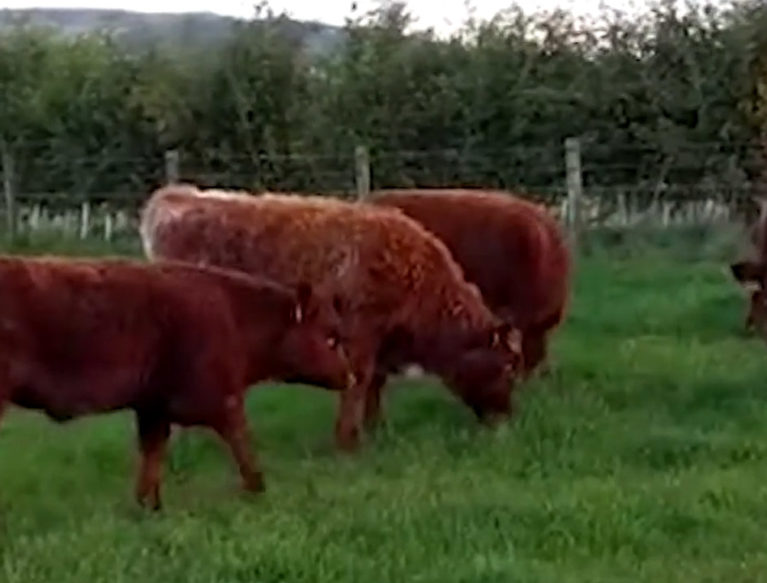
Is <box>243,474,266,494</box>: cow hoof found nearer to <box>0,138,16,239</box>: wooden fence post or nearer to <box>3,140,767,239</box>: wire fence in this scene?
<box>3,140,767,239</box>: wire fence

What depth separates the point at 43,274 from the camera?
968cm

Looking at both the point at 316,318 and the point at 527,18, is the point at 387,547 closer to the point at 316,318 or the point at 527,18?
the point at 316,318

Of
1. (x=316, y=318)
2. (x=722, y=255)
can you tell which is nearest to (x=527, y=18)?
(x=722, y=255)

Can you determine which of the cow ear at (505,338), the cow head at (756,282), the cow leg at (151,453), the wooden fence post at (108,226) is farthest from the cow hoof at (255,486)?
the wooden fence post at (108,226)

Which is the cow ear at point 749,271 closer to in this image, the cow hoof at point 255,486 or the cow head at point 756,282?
the cow head at point 756,282

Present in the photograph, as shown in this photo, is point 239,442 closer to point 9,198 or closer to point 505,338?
point 505,338

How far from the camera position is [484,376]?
40.2 ft

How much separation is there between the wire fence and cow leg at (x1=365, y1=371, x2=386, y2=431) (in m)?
10.1

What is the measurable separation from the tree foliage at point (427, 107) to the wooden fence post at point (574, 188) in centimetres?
95

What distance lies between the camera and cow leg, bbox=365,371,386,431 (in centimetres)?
1244

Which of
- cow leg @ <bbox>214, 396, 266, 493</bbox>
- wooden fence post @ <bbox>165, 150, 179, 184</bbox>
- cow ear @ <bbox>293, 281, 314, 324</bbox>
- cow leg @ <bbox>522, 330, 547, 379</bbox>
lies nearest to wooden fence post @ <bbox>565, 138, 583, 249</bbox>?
wooden fence post @ <bbox>165, 150, 179, 184</bbox>

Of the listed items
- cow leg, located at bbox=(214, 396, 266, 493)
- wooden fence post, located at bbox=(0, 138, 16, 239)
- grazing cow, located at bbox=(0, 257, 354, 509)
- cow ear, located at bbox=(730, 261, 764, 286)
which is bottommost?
wooden fence post, located at bbox=(0, 138, 16, 239)

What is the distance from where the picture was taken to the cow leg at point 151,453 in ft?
33.0

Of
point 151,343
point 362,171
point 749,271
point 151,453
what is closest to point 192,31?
point 362,171
